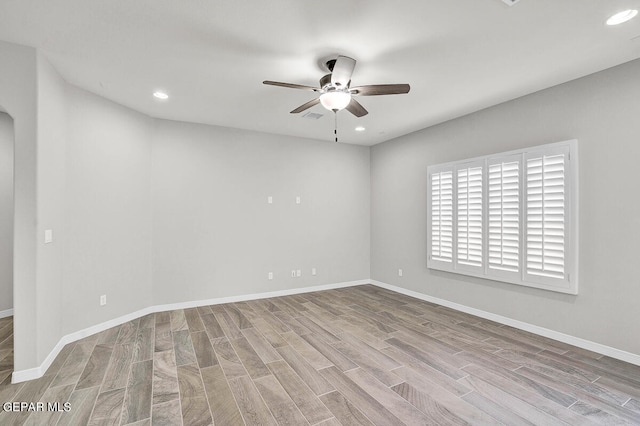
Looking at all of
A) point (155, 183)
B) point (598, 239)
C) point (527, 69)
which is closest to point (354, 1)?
point (527, 69)

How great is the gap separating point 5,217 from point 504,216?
6541 mm

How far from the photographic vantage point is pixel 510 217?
147 inches

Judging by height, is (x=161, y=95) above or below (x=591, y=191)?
above

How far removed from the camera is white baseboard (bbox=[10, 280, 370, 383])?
2559 mm

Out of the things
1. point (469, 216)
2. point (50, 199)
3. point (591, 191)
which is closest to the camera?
point (50, 199)

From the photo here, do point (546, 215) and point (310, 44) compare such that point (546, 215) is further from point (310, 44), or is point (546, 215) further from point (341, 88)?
point (310, 44)

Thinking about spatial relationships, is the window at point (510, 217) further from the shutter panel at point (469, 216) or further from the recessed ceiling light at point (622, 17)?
the recessed ceiling light at point (622, 17)

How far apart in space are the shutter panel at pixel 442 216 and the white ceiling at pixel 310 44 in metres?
1.29

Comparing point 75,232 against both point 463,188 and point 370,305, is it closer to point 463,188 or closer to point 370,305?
point 370,305

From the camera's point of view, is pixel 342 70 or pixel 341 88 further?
pixel 341 88

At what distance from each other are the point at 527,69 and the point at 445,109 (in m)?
1.19

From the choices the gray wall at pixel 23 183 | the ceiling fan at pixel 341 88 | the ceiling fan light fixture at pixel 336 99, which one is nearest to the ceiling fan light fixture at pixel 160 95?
the gray wall at pixel 23 183

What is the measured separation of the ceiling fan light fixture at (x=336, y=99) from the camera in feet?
8.98

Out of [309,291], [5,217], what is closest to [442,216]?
[309,291]
